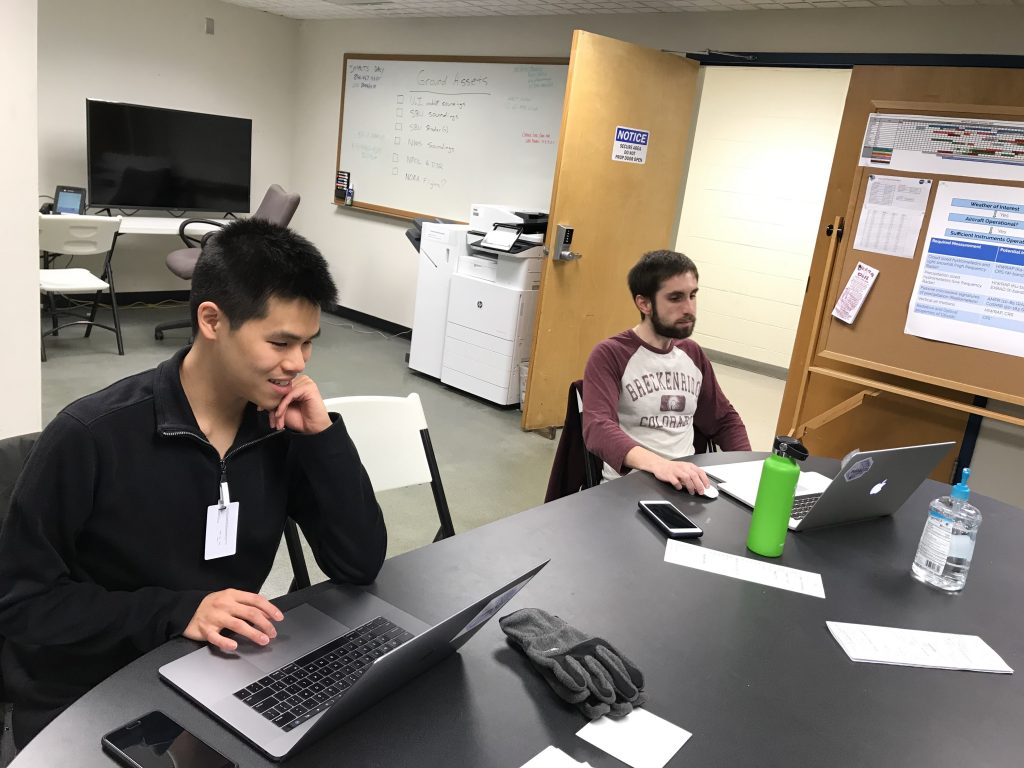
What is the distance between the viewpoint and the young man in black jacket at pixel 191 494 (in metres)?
1.12

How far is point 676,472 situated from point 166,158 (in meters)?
5.20

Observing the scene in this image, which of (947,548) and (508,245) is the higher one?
(508,245)

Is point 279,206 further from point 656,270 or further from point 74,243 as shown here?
point 656,270

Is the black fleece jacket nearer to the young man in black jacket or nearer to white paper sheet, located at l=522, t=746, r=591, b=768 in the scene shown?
the young man in black jacket

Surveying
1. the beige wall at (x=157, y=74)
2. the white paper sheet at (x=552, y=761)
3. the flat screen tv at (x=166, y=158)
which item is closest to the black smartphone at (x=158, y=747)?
the white paper sheet at (x=552, y=761)

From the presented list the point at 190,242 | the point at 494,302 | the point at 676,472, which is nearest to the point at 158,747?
the point at 676,472

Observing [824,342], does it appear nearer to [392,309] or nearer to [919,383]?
[919,383]

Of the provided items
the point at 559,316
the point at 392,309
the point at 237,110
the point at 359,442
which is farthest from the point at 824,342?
the point at 237,110

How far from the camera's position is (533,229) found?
15.4 feet

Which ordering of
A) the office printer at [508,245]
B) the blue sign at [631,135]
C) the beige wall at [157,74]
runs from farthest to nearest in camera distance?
1. the beige wall at [157,74]
2. the office printer at [508,245]
3. the blue sign at [631,135]

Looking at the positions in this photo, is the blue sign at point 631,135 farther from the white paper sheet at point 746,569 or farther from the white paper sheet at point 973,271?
the white paper sheet at point 746,569

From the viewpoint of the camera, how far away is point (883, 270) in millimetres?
3418

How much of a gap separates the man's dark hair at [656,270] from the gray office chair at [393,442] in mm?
849

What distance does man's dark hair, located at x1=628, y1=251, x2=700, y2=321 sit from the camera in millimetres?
2396
